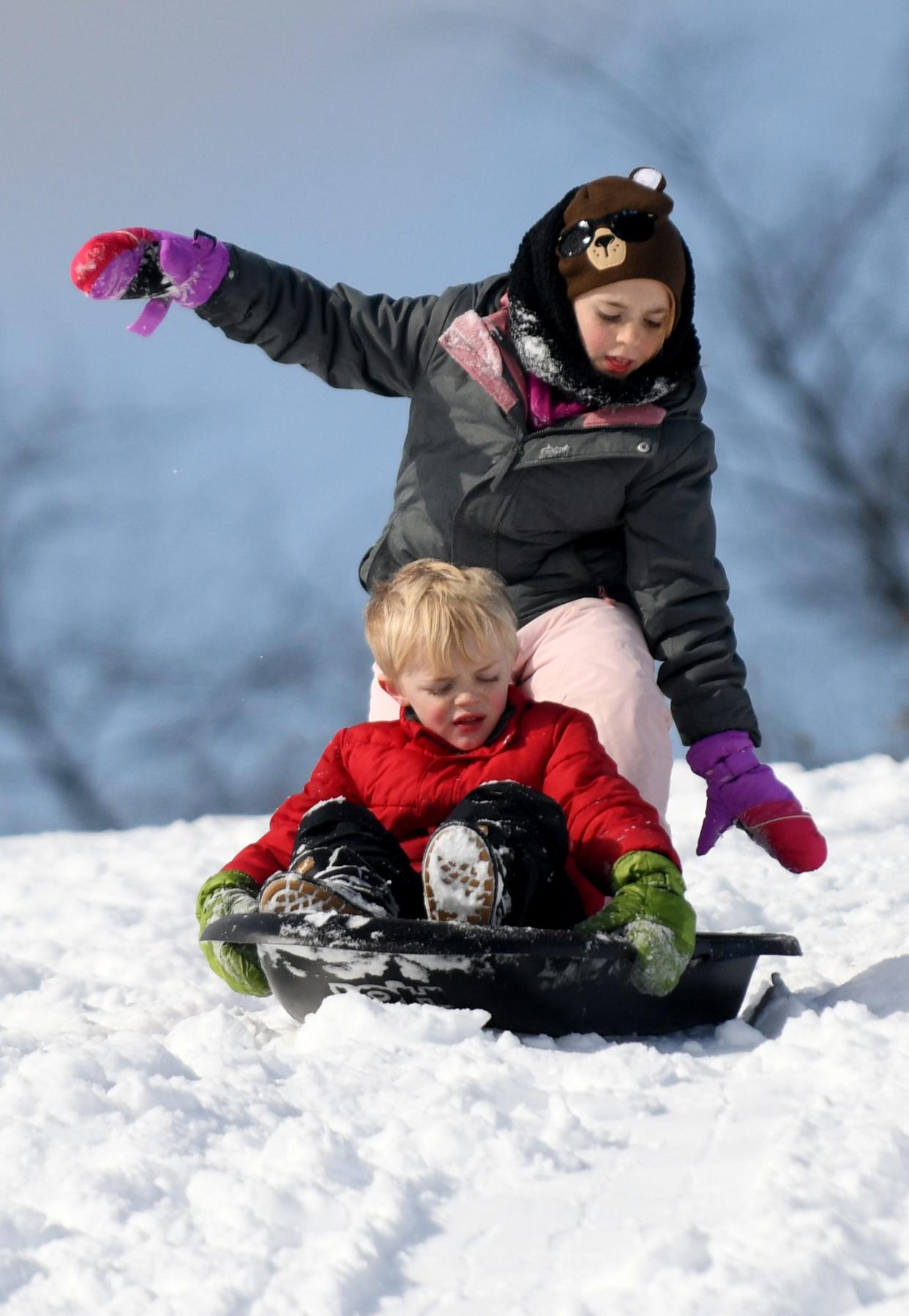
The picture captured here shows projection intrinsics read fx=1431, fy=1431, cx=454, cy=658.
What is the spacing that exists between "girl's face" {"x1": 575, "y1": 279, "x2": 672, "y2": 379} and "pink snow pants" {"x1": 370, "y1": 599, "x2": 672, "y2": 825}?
0.55 meters

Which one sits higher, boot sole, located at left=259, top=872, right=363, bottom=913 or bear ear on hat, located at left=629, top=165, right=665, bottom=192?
bear ear on hat, located at left=629, top=165, right=665, bottom=192

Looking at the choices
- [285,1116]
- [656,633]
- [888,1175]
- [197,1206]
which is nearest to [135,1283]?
[197,1206]

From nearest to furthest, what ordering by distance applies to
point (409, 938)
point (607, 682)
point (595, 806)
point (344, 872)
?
point (409, 938), point (344, 872), point (595, 806), point (607, 682)

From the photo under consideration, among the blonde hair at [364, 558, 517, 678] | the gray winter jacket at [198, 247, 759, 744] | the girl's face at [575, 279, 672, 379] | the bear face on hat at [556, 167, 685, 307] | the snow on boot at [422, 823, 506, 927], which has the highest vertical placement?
the bear face on hat at [556, 167, 685, 307]

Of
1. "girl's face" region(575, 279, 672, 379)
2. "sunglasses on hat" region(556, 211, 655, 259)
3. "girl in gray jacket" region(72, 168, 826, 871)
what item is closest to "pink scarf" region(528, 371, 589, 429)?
"girl in gray jacket" region(72, 168, 826, 871)

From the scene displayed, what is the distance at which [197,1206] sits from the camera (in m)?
1.53

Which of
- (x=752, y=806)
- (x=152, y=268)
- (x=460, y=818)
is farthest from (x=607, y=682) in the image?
(x=152, y=268)

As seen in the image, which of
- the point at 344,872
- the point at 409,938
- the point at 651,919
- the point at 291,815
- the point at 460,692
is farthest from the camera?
the point at 291,815

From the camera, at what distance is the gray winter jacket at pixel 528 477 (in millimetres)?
3164

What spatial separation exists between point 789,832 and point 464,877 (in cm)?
112

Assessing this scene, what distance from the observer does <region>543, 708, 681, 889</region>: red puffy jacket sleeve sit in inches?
96.7

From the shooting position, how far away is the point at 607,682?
3.03 metres

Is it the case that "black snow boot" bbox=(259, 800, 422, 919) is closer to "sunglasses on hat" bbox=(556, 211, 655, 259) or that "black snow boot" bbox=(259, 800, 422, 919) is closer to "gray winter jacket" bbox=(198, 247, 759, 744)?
"gray winter jacket" bbox=(198, 247, 759, 744)

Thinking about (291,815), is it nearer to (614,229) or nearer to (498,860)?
(498,860)
